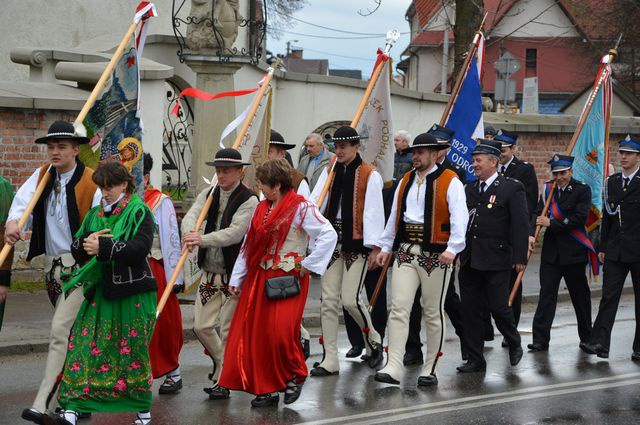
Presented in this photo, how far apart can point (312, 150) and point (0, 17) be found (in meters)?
11.8

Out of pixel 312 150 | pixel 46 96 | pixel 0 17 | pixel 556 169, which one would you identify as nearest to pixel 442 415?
pixel 556 169

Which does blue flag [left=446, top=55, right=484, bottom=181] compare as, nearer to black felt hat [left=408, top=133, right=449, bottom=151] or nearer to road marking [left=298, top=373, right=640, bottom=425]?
black felt hat [left=408, top=133, right=449, bottom=151]

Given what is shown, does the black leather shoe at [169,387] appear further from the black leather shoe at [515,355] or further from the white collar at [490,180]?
the white collar at [490,180]

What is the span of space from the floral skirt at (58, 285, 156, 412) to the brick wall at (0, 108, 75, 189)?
627 cm

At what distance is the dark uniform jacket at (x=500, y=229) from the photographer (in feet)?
33.6

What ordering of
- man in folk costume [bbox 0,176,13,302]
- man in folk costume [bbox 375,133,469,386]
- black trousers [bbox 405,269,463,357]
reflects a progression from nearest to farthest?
man in folk costume [bbox 0,176,13,302]
man in folk costume [bbox 375,133,469,386]
black trousers [bbox 405,269,463,357]

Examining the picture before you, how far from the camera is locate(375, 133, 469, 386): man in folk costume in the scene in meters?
9.43

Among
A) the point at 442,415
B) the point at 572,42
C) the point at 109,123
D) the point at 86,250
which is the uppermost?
the point at 572,42

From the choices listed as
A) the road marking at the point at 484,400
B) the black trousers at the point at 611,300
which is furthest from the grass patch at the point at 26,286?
the road marking at the point at 484,400

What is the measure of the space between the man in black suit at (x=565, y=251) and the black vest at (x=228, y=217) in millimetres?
3583

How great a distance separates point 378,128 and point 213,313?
2804mm

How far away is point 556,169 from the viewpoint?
38.0ft

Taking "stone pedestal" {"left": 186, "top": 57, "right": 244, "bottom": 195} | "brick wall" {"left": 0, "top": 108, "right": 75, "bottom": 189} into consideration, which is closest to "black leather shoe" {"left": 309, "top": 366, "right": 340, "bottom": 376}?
"brick wall" {"left": 0, "top": 108, "right": 75, "bottom": 189}

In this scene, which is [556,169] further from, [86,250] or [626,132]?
[626,132]
